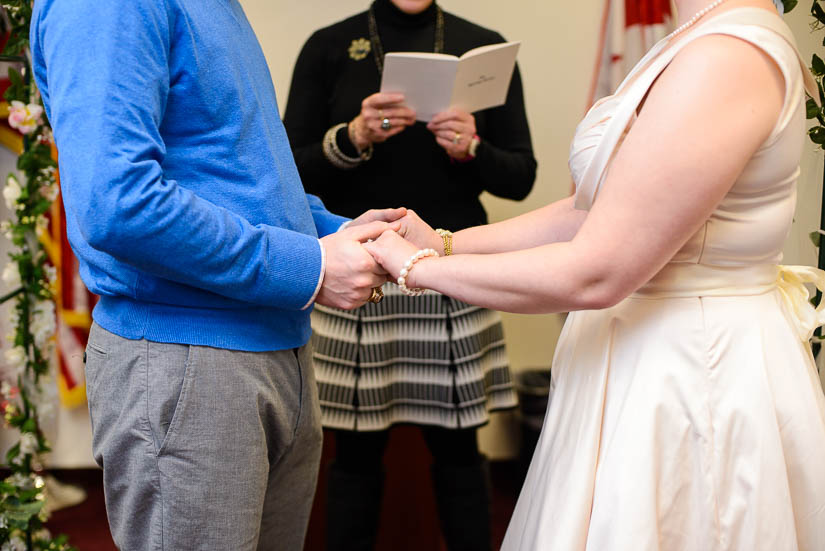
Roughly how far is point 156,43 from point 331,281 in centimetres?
42

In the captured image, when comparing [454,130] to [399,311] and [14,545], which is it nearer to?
[399,311]

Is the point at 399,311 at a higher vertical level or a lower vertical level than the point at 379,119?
lower

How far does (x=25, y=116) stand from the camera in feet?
5.89

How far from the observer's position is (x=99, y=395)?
3.71 feet

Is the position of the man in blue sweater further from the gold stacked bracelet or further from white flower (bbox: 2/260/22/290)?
white flower (bbox: 2/260/22/290)

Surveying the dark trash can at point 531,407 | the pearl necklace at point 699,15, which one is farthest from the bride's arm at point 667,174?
the dark trash can at point 531,407

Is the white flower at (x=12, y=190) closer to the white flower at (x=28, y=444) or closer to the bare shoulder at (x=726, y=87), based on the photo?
the white flower at (x=28, y=444)

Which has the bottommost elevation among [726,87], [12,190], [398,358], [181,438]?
[398,358]

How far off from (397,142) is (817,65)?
1004 mm

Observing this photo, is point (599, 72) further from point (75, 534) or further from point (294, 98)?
point (75, 534)

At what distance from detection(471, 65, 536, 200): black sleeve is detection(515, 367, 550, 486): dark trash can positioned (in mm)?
1228

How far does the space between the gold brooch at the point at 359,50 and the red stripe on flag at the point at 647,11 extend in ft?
4.19

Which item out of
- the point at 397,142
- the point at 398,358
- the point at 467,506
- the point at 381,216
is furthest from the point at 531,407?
the point at 381,216

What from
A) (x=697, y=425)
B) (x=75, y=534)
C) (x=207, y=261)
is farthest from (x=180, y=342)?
(x=75, y=534)
